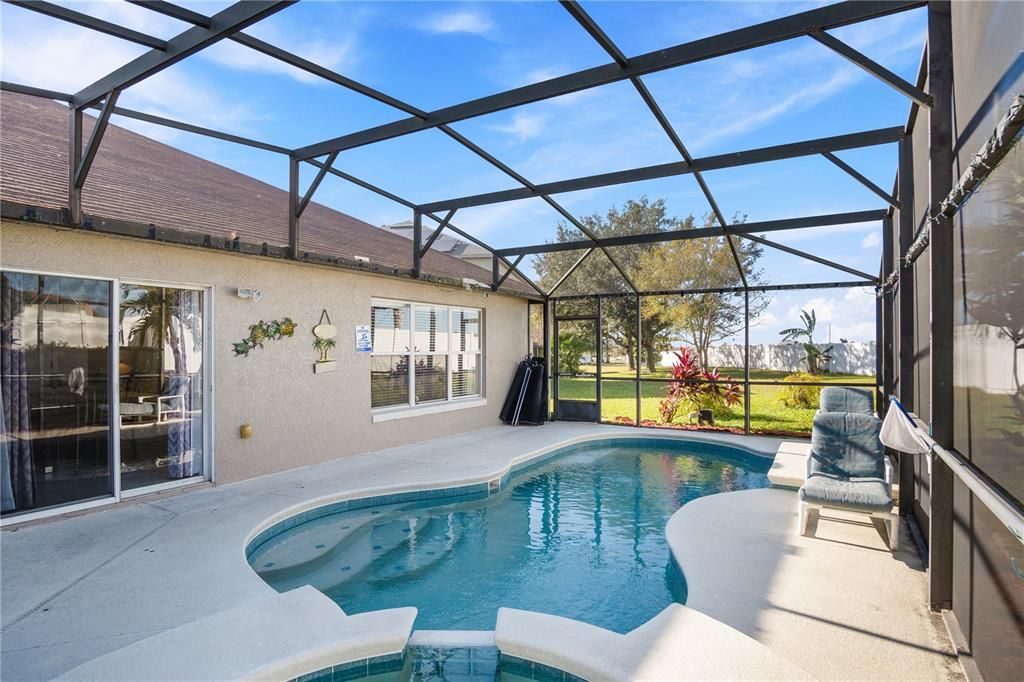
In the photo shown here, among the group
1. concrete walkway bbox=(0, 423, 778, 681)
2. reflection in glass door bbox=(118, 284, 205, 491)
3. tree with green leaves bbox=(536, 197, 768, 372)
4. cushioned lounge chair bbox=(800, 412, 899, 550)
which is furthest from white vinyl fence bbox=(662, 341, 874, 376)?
reflection in glass door bbox=(118, 284, 205, 491)

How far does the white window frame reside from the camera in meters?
8.98

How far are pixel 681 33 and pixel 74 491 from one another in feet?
23.4

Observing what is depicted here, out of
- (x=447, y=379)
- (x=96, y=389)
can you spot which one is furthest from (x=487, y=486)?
(x=96, y=389)

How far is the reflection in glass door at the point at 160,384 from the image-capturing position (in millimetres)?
5734

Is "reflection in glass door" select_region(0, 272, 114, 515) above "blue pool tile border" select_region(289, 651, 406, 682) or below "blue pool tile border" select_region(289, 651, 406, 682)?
above

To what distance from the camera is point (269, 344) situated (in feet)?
22.9

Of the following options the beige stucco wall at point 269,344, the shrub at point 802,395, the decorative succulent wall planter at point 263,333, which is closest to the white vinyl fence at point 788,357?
the shrub at point 802,395

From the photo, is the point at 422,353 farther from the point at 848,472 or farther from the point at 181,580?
the point at 848,472

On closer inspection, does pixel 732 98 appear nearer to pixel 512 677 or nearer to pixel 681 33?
pixel 681 33

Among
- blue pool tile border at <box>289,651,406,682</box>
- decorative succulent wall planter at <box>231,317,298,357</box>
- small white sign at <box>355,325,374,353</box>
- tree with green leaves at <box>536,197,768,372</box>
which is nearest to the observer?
blue pool tile border at <box>289,651,406,682</box>

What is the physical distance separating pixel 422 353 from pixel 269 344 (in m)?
3.28

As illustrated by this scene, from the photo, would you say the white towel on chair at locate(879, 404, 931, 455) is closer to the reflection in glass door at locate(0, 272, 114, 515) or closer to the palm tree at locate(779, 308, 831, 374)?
the reflection in glass door at locate(0, 272, 114, 515)

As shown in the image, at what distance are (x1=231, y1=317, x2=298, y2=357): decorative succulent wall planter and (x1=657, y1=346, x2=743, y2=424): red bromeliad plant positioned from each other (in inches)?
325

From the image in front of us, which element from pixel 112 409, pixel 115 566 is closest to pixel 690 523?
pixel 115 566
